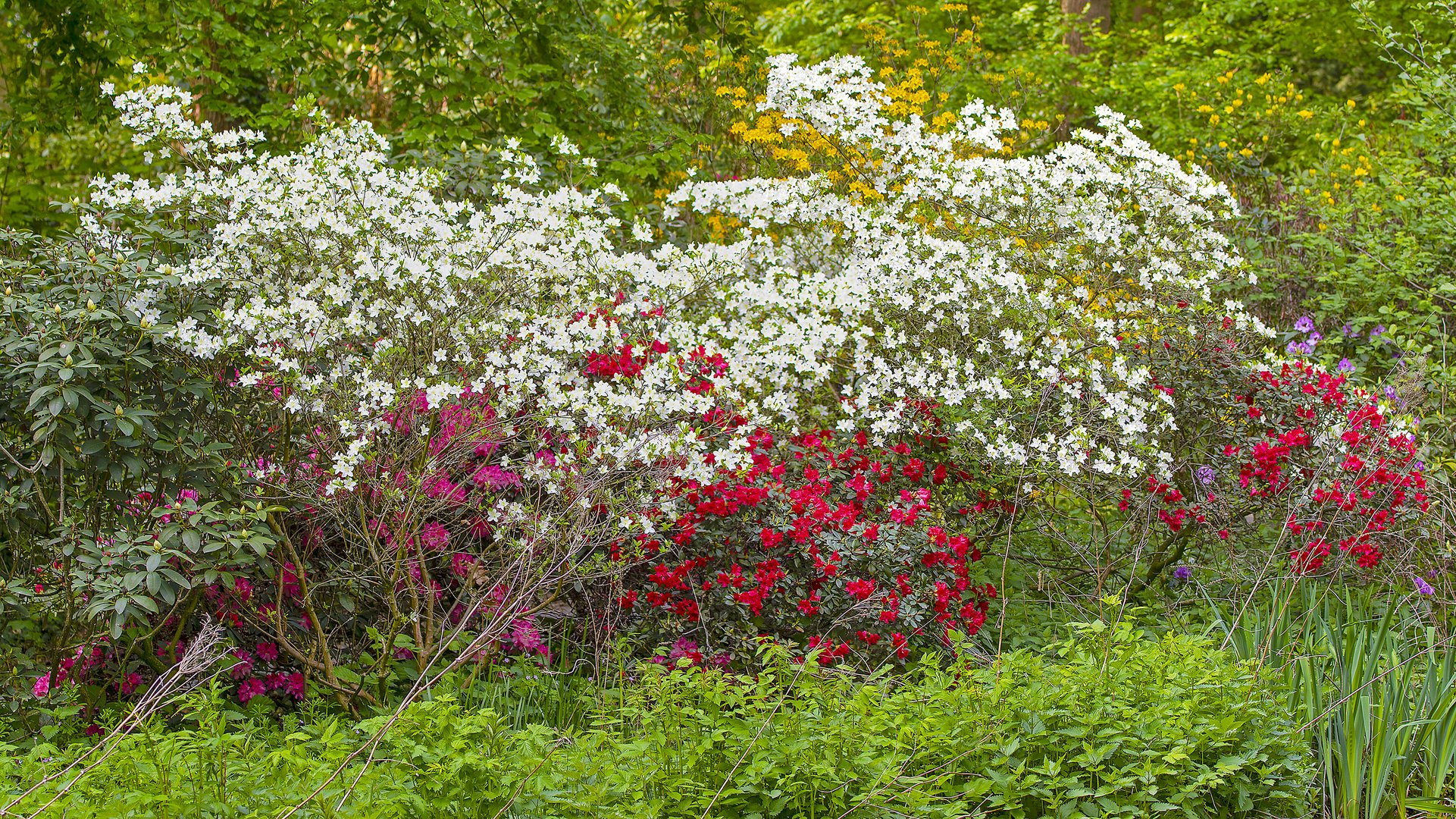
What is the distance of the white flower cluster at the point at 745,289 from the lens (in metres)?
3.54

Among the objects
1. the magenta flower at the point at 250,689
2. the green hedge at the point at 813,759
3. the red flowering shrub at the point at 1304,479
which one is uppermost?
the red flowering shrub at the point at 1304,479

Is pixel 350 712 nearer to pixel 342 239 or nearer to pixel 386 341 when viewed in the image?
pixel 386 341

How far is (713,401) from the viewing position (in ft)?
13.1

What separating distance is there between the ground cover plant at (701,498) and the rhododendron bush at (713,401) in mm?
24

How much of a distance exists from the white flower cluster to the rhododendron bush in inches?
0.8

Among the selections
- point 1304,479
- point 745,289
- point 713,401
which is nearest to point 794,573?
point 713,401

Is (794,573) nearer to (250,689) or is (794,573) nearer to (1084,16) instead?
(250,689)

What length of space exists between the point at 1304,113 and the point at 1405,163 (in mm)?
1887

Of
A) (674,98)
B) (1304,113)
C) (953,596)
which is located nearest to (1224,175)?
(1304,113)

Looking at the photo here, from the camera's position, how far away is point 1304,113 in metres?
10.0

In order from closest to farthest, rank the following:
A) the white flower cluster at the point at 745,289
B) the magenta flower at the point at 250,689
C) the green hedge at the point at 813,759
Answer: the green hedge at the point at 813,759, the white flower cluster at the point at 745,289, the magenta flower at the point at 250,689

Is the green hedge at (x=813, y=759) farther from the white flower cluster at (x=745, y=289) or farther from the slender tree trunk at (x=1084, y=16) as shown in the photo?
the slender tree trunk at (x=1084, y=16)

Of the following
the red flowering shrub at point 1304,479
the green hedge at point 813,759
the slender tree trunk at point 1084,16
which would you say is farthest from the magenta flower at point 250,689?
the slender tree trunk at point 1084,16

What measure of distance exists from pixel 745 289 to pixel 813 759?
7.73 feet
